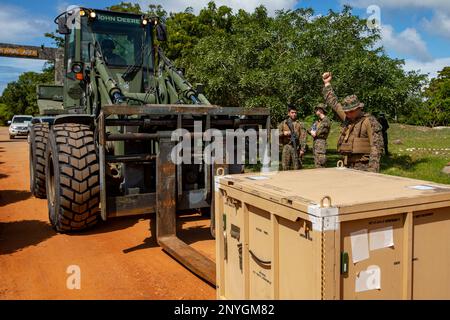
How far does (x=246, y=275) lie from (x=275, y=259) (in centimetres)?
44

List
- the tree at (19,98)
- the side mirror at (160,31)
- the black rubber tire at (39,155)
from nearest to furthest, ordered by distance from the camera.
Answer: the side mirror at (160,31) → the black rubber tire at (39,155) → the tree at (19,98)

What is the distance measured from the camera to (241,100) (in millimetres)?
11188

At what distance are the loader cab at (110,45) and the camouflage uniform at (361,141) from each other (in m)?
3.38

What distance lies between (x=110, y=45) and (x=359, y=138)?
4.21 metres

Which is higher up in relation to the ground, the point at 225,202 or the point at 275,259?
the point at 225,202

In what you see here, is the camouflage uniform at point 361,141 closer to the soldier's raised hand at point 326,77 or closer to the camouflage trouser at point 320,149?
the soldier's raised hand at point 326,77

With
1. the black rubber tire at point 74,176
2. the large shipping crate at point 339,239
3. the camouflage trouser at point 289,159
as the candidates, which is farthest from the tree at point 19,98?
the large shipping crate at point 339,239

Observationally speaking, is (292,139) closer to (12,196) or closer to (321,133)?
(321,133)

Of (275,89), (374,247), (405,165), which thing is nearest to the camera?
(374,247)

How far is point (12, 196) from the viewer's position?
30.5ft

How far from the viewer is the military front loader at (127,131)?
538 centimetres

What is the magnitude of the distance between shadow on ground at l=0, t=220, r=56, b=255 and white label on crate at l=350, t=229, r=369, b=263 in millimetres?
4462

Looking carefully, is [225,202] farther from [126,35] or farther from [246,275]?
[126,35]

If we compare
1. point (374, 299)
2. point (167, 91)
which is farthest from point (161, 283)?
point (167, 91)
